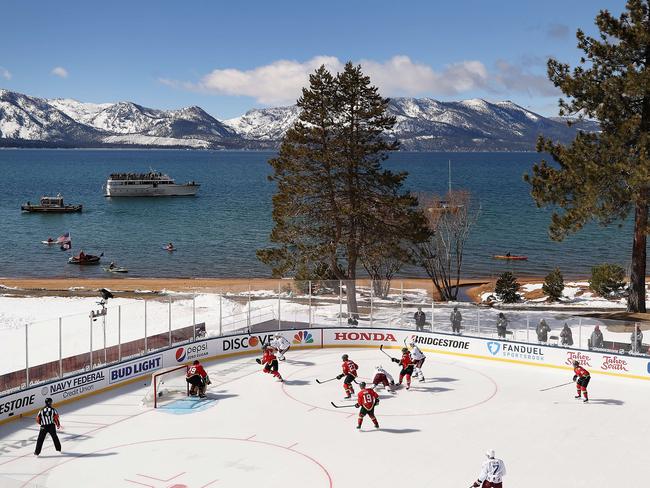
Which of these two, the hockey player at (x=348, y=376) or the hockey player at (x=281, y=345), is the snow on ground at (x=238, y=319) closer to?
the hockey player at (x=281, y=345)

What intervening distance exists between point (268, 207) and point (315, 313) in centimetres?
9128

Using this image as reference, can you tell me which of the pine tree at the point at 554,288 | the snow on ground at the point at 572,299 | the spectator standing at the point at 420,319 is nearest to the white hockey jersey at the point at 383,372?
the spectator standing at the point at 420,319

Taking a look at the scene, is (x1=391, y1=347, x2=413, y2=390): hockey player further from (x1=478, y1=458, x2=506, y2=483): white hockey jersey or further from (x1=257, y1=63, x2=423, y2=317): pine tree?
(x1=257, y1=63, x2=423, y2=317): pine tree

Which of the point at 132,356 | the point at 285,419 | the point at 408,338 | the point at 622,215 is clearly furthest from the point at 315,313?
the point at 622,215

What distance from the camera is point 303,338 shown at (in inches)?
1305

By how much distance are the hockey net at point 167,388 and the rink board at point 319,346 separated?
1646 mm

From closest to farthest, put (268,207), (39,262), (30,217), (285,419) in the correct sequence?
(285,419)
(39,262)
(30,217)
(268,207)

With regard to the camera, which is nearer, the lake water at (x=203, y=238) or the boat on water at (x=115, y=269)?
the boat on water at (x=115, y=269)

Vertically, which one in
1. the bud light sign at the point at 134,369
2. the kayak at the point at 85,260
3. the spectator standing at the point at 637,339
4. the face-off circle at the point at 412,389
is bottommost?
the face-off circle at the point at 412,389

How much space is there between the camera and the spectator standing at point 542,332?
30.1 meters

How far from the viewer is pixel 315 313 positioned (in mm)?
34250


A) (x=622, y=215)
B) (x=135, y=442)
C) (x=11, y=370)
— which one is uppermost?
(x=622, y=215)

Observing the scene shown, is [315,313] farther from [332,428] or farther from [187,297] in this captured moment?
[332,428]

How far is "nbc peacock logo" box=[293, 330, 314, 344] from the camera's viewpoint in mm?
33031
